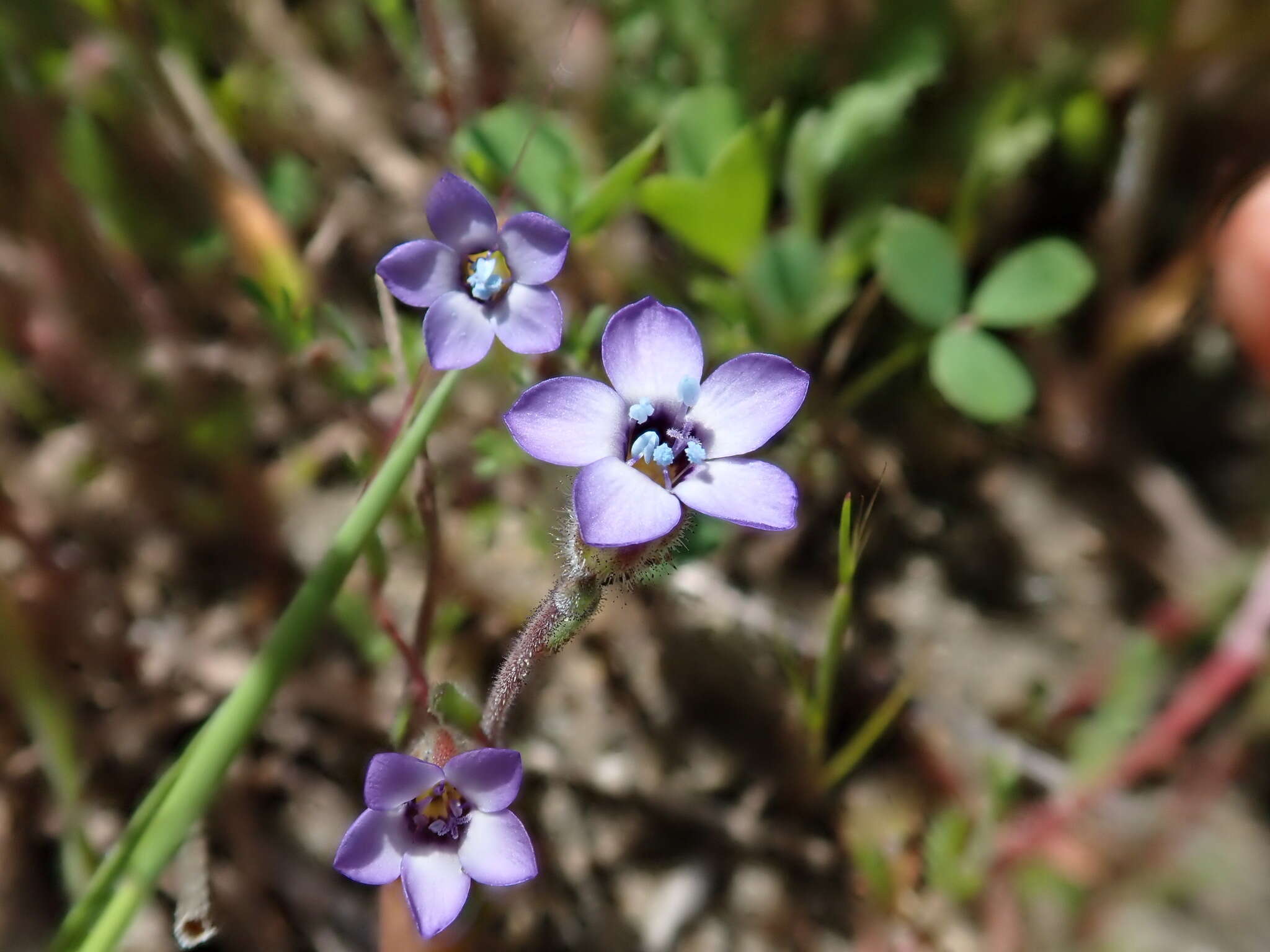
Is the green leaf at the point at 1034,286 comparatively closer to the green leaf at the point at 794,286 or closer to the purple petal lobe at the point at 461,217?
the green leaf at the point at 794,286

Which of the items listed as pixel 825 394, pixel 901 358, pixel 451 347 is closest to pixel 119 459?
pixel 451 347

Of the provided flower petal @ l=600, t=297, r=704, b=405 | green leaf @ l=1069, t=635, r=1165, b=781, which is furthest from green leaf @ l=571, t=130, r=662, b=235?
green leaf @ l=1069, t=635, r=1165, b=781

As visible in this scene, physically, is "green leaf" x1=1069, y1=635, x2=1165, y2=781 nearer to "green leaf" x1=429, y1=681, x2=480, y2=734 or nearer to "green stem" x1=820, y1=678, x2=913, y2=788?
"green stem" x1=820, y1=678, x2=913, y2=788

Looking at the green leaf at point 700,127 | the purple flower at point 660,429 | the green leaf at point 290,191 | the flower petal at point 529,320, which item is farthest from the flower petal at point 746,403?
the green leaf at point 290,191

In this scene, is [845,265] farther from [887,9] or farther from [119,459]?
[119,459]

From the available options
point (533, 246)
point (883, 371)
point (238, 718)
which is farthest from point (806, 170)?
point (238, 718)

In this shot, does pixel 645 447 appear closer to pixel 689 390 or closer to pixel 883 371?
pixel 689 390
